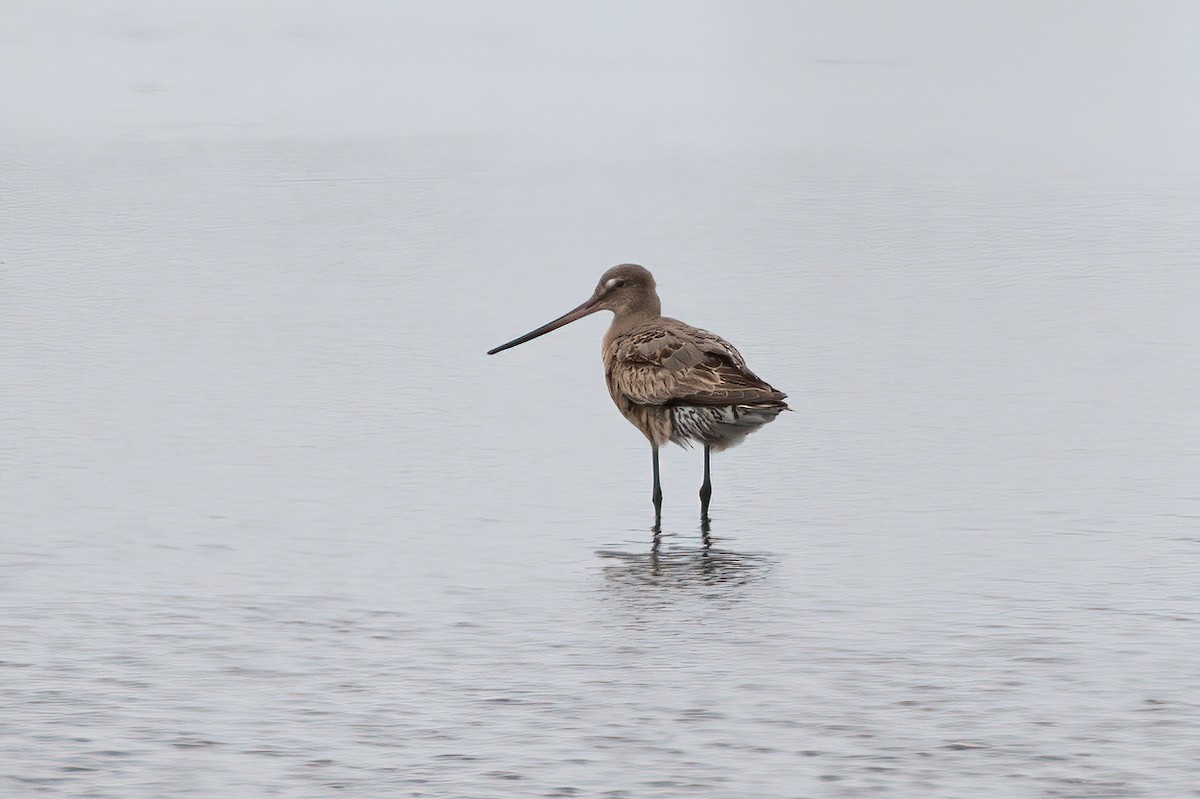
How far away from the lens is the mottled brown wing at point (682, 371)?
8.85 meters

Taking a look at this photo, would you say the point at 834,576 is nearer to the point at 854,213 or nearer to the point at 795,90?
the point at 854,213

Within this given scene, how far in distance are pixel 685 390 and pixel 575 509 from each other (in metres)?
0.66

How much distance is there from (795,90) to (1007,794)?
2127 centimetres

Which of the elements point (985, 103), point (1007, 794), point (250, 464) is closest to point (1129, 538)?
point (1007, 794)

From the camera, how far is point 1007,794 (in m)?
5.29

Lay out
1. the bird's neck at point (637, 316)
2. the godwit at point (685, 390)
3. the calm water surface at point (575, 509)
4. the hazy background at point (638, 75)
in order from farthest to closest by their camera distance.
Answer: the hazy background at point (638, 75) → the bird's neck at point (637, 316) → the godwit at point (685, 390) → the calm water surface at point (575, 509)

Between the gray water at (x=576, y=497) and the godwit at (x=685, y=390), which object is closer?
the gray water at (x=576, y=497)

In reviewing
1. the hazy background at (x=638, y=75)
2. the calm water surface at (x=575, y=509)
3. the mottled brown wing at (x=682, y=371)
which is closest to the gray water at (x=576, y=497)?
the calm water surface at (x=575, y=509)

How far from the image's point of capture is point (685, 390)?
8.96 metres

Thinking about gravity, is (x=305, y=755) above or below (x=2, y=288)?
below

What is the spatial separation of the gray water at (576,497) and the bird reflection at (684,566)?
3 centimetres

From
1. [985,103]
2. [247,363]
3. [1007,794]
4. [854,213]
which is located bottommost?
[1007,794]

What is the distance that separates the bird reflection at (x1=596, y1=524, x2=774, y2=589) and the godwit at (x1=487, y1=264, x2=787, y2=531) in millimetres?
429

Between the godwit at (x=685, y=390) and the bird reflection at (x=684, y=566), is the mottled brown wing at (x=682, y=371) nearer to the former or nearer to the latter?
the godwit at (x=685, y=390)
